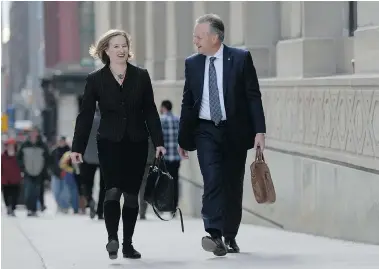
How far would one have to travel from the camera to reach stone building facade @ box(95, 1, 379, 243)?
11.4 metres

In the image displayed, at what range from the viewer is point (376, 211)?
10898 millimetres

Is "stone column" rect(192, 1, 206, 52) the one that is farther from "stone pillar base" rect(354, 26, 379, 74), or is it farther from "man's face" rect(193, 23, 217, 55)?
"man's face" rect(193, 23, 217, 55)

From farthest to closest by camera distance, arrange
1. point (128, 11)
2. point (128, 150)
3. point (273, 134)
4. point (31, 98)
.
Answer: point (31, 98) < point (128, 11) < point (273, 134) < point (128, 150)

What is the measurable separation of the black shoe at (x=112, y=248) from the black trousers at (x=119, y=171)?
42 mm

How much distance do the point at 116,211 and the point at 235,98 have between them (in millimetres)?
1141

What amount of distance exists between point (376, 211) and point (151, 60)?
61.2ft

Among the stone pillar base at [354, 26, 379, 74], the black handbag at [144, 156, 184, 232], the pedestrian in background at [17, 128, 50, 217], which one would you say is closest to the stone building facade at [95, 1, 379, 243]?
the stone pillar base at [354, 26, 379, 74]

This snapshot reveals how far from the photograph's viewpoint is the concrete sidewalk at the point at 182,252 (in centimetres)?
938

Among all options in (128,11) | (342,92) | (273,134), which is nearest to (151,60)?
(128,11)

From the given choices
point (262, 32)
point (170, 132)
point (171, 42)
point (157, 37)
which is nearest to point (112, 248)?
point (262, 32)

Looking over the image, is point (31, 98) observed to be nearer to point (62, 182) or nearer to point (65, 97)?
point (65, 97)

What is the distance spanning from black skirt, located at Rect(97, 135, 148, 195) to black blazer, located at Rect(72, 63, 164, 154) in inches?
1.9

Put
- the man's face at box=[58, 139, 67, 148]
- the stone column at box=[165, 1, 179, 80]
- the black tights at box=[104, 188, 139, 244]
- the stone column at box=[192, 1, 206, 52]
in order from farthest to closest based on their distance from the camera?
the man's face at box=[58, 139, 67, 148] → the stone column at box=[165, 1, 179, 80] → the stone column at box=[192, 1, 206, 52] → the black tights at box=[104, 188, 139, 244]

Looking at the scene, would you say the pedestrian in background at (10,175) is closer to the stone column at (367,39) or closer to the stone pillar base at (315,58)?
the stone pillar base at (315,58)
